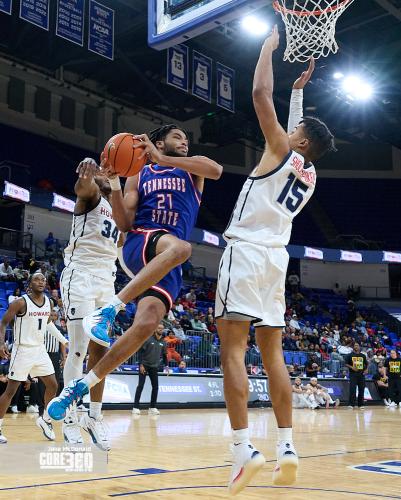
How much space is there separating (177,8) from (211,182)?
23127mm

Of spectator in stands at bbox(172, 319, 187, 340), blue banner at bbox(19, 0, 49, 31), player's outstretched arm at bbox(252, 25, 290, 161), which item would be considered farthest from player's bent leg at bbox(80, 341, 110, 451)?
blue banner at bbox(19, 0, 49, 31)

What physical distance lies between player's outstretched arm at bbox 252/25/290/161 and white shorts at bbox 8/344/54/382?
4.71m

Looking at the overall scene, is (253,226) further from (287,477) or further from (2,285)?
(2,285)

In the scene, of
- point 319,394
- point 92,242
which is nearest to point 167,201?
point 92,242

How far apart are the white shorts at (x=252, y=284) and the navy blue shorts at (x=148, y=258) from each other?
631 millimetres

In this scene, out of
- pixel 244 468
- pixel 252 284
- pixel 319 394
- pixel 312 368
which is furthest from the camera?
pixel 312 368

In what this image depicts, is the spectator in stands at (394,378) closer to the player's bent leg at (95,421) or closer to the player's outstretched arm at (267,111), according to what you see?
the player's bent leg at (95,421)

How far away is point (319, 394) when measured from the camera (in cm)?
1720

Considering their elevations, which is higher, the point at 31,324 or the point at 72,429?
the point at 31,324

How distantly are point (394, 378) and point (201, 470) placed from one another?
1535 cm

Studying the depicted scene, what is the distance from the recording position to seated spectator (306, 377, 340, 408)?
1691 centimetres

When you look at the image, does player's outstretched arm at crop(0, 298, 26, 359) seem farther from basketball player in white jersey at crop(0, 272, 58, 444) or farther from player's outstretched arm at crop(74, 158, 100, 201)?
player's outstretched arm at crop(74, 158, 100, 201)

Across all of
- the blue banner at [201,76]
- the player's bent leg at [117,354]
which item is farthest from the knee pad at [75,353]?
the blue banner at [201,76]

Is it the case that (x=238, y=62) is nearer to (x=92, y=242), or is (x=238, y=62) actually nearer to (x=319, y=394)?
(x=319, y=394)
